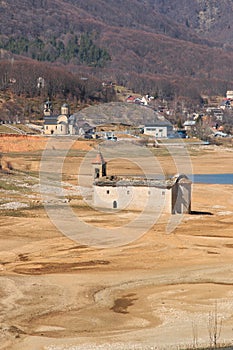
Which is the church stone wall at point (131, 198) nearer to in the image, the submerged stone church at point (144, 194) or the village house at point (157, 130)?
the submerged stone church at point (144, 194)

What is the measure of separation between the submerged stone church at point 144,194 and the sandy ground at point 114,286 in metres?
1.50

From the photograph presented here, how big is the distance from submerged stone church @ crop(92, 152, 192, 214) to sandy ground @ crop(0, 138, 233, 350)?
1.50m

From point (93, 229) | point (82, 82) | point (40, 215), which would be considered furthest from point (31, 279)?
point (82, 82)

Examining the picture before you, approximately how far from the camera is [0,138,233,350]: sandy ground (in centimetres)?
2280

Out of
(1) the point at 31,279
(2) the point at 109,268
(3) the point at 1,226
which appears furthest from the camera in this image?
(3) the point at 1,226

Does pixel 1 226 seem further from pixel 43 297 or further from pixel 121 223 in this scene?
pixel 43 297

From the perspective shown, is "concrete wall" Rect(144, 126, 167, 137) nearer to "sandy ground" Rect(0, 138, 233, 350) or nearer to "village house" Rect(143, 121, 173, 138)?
"village house" Rect(143, 121, 173, 138)

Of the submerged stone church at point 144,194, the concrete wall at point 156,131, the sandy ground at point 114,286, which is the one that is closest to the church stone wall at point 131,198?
the submerged stone church at point 144,194

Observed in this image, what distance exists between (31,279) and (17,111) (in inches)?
4135

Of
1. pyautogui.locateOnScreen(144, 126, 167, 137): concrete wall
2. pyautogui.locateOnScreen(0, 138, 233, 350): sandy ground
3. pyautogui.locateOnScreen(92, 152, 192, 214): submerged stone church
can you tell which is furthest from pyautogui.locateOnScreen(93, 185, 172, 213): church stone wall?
pyautogui.locateOnScreen(144, 126, 167, 137): concrete wall

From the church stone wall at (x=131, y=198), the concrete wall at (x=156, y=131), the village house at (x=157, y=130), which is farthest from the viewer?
the village house at (x=157, y=130)

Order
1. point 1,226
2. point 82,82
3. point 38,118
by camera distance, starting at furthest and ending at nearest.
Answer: point 82,82 → point 38,118 → point 1,226

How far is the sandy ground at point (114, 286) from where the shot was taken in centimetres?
2280

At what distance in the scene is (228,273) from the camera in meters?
30.5
